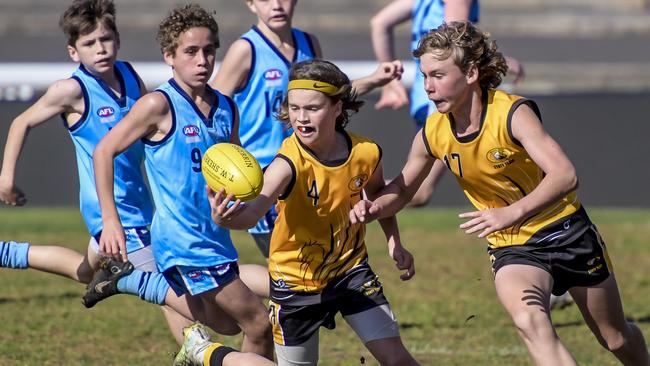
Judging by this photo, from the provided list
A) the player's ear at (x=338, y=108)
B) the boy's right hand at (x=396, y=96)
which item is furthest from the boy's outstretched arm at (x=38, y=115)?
the boy's right hand at (x=396, y=96)

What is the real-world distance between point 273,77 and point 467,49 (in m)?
2.12

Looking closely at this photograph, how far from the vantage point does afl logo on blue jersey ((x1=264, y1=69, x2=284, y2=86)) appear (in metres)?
7.35

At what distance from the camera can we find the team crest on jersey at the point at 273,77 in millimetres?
7352

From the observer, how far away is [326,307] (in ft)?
18.2

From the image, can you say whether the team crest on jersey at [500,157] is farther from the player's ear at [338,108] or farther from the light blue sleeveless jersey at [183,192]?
the light blue sleeveless jersey at [183,192]

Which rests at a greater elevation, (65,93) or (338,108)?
(338,108)

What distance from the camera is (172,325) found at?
6730mm

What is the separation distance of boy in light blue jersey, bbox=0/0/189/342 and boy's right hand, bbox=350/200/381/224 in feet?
5.61

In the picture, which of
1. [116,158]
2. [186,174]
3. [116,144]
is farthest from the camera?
[116,158]

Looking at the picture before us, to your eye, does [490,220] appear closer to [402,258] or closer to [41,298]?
[402,258]

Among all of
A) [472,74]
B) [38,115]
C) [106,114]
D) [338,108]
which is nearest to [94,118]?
[106,114]

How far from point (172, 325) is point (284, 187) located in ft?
5.69

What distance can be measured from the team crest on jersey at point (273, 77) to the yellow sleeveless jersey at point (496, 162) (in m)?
1.83

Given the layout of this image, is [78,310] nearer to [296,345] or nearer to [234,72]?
[234,72]
